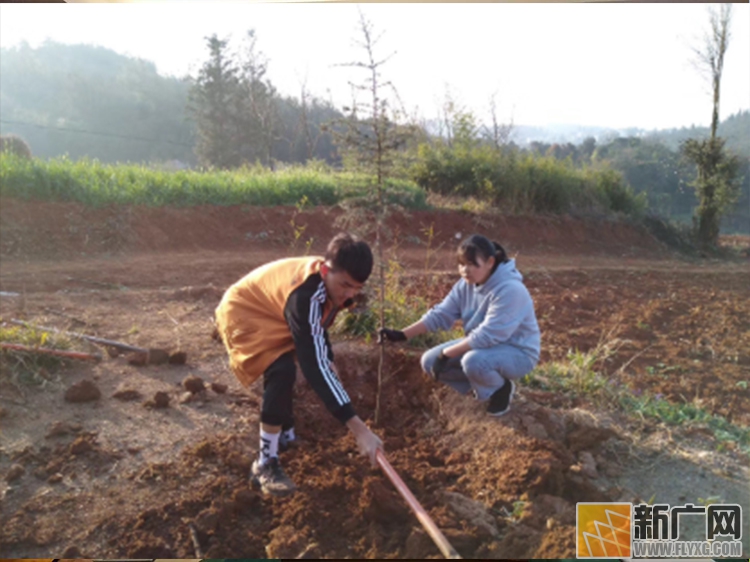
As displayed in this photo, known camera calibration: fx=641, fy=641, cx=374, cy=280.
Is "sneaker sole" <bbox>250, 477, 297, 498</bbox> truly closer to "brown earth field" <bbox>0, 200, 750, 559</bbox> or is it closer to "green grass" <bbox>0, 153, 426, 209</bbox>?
"brown earth field" <bbox>0, 200, 750, 559</bbox>

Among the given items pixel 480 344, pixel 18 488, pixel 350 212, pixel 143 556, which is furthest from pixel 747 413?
pixel 18 488

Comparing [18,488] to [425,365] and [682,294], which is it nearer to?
[425,365]

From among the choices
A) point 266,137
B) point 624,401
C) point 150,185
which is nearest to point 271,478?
point 624,401

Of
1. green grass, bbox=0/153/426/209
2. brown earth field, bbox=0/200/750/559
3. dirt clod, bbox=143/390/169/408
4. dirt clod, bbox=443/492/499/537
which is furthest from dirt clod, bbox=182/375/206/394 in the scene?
green grass, bbox=0/153/426/209

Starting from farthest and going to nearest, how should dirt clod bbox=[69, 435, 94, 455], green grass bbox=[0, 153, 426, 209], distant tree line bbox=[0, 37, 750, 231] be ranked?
distant tree line bbox=[0, 37, 750, 231] < green grass bbox=[0, 153, 426, 209] < dirt clod bbox=[69, 435, 94, 455]

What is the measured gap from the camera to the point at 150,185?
10.2 metres

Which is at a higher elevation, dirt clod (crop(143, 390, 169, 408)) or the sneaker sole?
dirt clod (crop(143, 390, 169, 408))

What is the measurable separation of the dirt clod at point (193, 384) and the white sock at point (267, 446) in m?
0.77

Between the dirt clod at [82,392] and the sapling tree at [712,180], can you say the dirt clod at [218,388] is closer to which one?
the dirt clod at [82,392]

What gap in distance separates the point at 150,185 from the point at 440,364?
808 centimetres

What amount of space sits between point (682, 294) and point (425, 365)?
5.86m

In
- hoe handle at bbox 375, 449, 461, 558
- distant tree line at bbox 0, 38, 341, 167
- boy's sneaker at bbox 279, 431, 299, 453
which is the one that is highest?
distant tree line at bbox 0, 38, 341, 167

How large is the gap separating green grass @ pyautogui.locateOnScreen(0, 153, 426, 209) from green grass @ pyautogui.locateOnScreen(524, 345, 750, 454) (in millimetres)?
5189

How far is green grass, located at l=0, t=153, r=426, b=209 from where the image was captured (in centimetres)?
945
